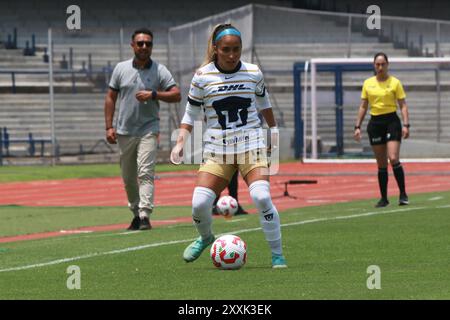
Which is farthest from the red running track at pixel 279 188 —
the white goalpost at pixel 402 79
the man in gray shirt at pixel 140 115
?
the white goalpost at pixel 402 79

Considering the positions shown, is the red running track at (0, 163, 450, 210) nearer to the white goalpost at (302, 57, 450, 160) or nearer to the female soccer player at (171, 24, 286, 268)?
the white goalpost at (302, 57, 450, 160)

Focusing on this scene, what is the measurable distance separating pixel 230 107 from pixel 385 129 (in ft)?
25.4

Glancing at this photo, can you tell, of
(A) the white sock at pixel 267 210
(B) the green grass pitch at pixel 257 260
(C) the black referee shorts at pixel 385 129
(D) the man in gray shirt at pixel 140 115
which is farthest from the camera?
(C) the black referee shorts at pixel 385 129

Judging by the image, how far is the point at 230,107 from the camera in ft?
34.0

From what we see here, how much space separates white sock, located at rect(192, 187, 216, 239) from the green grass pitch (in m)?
0.36

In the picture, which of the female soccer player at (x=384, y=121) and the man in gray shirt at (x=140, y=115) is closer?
the man in gray shirt at (x=140, y=115)

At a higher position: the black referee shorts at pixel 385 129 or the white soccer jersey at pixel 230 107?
the white soccer jersey at pixel 230 107

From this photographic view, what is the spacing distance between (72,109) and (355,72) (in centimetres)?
889

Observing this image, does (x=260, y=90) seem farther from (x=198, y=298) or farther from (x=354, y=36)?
(x=354, y=36)

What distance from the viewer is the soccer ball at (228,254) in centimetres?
1023

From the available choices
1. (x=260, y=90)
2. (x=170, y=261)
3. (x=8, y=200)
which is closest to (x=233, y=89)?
(x=260, y=90)

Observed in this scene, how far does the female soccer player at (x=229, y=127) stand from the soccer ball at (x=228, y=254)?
257 millimetres

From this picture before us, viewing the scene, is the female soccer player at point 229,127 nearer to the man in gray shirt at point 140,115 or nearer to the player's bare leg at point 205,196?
the player's bare leg at point 205,196

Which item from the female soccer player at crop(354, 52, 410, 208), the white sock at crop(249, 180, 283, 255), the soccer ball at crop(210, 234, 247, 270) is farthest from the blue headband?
the female soccer player at crop(354, 52, 410, 208)
